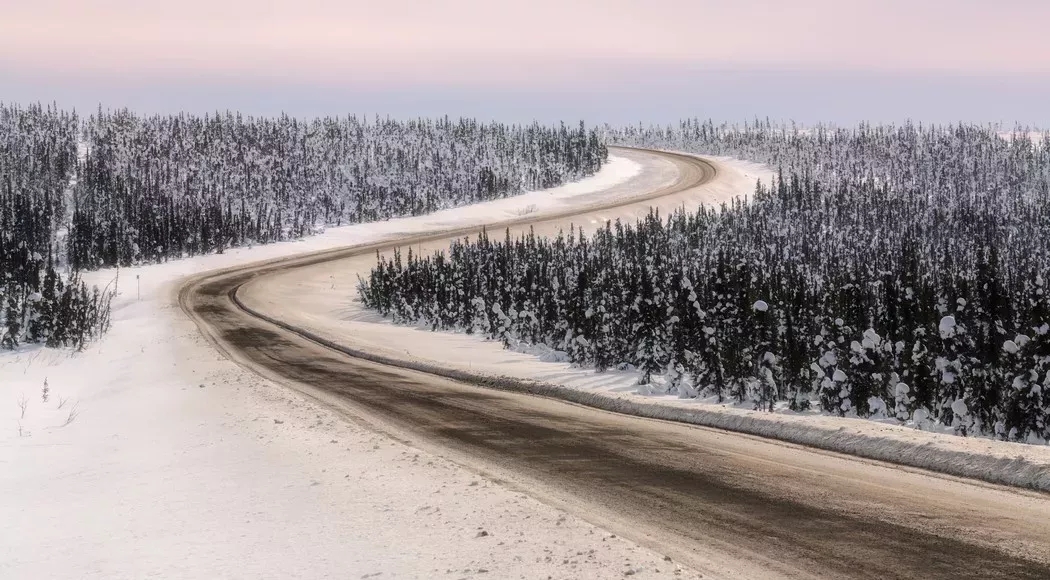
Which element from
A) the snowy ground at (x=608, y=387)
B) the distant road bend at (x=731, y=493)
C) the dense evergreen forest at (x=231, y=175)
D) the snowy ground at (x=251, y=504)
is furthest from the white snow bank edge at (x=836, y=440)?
the dense evergreen forest at (x=231, y=175)

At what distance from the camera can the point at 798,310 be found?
18531 millimetres

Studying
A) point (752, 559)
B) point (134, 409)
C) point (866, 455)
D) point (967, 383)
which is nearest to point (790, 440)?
point (866, 455)

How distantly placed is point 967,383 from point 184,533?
12.0 meters

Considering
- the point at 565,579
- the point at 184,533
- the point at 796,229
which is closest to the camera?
the point at 565,579

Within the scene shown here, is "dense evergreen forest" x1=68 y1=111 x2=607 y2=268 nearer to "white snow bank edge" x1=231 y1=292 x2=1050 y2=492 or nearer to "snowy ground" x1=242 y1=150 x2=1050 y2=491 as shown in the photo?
"snowy ground" x1=242 y1=150 x2=1050 y2=491

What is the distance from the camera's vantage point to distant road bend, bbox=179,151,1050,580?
235 inches

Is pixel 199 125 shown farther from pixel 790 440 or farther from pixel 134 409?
pixel 790 440

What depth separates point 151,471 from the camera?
31.8ft

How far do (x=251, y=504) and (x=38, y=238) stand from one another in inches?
2771

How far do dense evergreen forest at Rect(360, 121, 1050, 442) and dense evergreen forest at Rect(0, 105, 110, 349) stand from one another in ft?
36.9

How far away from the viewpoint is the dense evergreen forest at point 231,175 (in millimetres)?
67938

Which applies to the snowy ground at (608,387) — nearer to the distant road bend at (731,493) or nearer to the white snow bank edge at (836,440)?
the white snow bank edge at (836,440)

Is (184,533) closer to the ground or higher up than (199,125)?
closer to the ground

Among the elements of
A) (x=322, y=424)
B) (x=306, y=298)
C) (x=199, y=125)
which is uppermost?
(x=199, y=125)
